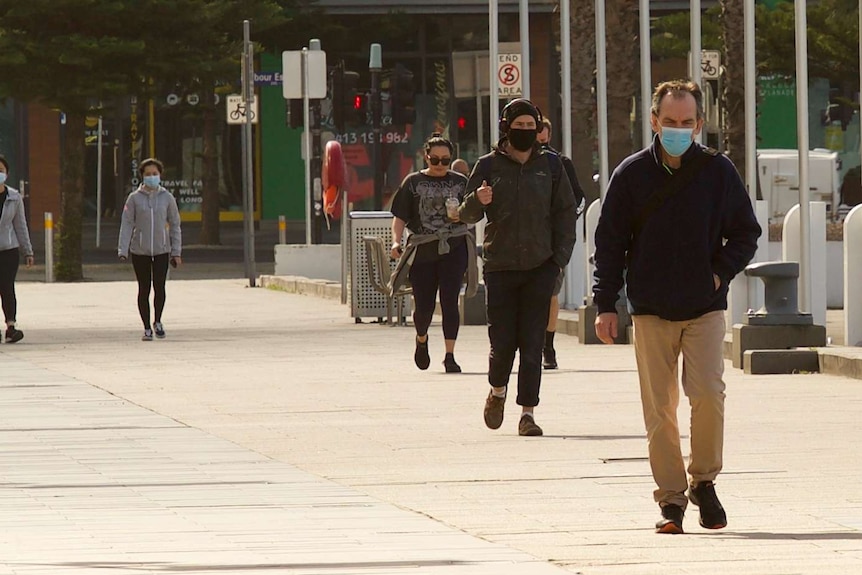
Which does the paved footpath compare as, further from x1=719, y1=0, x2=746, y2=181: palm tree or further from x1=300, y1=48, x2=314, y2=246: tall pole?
x1=300, y1=48, x2=314, y2=246: tall pole

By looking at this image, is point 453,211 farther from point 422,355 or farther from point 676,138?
point 676,138

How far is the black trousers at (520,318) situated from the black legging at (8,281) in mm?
9650

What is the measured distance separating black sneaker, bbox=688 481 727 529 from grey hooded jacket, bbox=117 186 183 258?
13344mm

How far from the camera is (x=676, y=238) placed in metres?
8.06

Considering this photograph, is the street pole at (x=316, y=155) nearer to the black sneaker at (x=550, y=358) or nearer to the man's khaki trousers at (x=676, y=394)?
the black sneaker at (x=550, y=358)

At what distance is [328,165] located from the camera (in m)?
27.6

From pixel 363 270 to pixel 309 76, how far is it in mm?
9145

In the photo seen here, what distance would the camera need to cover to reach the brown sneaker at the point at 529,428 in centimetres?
1160

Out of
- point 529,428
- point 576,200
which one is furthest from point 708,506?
point 576,200

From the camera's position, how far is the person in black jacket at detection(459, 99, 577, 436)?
461 inches

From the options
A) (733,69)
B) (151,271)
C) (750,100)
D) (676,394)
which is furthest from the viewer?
(733,69)

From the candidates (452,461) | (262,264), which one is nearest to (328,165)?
(262,264)

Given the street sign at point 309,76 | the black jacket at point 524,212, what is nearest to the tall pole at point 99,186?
the street sign at point 309,76

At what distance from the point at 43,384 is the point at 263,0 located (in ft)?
80.1
